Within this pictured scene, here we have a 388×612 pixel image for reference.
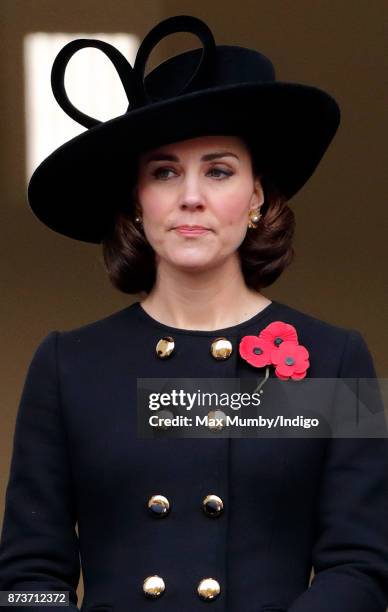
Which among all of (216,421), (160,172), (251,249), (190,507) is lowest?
(190,507)

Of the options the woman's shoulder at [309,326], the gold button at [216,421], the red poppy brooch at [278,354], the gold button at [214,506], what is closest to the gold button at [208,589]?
the gold button at [214,506]

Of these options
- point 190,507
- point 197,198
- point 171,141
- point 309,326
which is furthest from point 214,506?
point 171,141

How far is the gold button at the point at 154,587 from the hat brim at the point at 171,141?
0.67 meters

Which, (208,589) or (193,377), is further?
(193,377)

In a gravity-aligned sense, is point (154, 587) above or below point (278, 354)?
below

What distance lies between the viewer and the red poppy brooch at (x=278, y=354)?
2.72 m

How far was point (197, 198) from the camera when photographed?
2648 mm

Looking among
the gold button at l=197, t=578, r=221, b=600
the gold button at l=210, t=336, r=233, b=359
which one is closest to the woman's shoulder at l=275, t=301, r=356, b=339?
the gold button at l=210, t=336, r=233, b=359

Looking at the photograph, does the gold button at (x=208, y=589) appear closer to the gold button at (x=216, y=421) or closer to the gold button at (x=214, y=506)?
the gold button at (x=214, y=506)

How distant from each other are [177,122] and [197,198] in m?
0.13

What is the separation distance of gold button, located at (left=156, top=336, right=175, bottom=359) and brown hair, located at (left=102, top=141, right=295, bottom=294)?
144mm

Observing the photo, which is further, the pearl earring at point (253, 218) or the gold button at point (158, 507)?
the pearl earring at point (253, 218)

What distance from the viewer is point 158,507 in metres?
2.62

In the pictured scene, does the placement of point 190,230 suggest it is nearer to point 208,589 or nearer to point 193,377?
point 193,377
